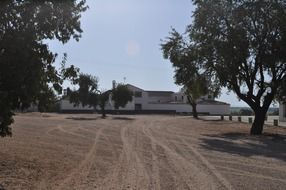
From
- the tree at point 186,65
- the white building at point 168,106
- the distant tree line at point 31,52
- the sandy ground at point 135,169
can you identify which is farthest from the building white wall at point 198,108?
the distant tree line at point 31,52

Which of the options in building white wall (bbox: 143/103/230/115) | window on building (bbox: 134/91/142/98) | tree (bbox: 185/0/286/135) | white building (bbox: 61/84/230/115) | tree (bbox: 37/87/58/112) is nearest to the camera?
tree (bbox: 37/87/58/112)

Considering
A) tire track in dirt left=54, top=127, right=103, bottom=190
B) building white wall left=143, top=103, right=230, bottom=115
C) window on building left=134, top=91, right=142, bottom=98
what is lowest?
tire track in dirt left=54, top=127, right=103, bottom=190

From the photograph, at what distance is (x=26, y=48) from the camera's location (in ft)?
36.5

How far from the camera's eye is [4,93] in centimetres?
1061

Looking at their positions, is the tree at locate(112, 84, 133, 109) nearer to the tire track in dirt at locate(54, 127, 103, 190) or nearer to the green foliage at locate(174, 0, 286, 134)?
the green foliage at locate(174, 0, 286, 134)

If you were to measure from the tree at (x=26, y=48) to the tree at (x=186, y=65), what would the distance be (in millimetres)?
23507

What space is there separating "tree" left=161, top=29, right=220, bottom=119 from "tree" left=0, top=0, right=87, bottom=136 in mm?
23507

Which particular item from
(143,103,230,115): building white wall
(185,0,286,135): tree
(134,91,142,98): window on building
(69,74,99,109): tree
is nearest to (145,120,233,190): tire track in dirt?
(185,0,286,135): tree

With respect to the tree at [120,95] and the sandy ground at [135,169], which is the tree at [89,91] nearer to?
the tree at [120,95]

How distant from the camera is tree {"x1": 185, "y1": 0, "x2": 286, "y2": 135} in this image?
1297 inches

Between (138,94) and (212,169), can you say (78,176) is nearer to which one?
(212,169)

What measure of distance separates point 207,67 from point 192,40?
2497 mm

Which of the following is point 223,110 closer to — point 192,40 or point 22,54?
point 192,40

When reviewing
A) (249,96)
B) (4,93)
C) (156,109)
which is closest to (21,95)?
(4,93)
